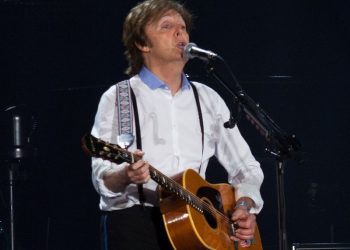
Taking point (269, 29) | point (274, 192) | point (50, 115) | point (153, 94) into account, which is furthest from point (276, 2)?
point (153, 94)

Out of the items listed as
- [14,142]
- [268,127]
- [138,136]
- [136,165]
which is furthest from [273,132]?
[14,142]

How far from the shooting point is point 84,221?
5.34 metres

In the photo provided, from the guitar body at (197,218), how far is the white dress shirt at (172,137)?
14 centimetres

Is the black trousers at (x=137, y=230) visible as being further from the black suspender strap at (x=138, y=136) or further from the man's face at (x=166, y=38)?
the man's face at (x=166, y=38)

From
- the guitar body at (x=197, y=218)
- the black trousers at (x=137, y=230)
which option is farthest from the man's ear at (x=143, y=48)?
the black trousers at (x=137, y=230)

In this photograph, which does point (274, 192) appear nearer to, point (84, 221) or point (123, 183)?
point (84, 221)

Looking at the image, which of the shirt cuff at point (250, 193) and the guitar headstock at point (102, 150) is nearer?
the guitar headstock at point (102, 150)

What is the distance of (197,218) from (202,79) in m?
2.31

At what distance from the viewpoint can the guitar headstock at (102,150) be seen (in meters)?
2.83

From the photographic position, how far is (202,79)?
17.7ft

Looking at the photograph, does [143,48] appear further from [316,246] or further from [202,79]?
[202,79]

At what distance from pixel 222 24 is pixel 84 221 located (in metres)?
1.84

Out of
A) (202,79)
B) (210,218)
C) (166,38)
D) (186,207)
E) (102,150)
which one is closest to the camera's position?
(102,150)

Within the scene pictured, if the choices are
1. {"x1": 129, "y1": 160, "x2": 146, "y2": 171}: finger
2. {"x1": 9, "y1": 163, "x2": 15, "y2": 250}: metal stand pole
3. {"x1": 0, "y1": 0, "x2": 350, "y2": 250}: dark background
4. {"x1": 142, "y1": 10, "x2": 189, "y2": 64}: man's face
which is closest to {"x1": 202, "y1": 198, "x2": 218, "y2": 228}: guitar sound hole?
{"x1": 129, "y1": 160, "x2": 146, "y2": 171}: finger
